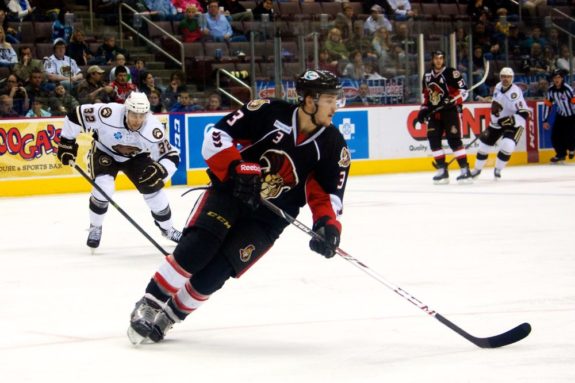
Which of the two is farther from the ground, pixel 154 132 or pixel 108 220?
pixel 154 132

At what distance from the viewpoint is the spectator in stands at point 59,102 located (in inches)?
502

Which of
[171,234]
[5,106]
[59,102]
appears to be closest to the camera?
[171,234]

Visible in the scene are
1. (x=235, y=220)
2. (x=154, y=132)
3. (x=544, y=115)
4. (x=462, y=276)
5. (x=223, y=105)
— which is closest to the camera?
(x=235, y=220)

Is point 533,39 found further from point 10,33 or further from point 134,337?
point 134,337

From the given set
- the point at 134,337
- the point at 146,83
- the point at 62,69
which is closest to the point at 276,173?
the point at 134,337

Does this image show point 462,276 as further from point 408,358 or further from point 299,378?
point 299,378

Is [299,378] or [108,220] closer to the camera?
[299,378]

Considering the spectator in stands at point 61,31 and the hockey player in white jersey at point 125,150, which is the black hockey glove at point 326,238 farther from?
the spectator in stands at point 61,31

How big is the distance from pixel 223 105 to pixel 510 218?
233 inches

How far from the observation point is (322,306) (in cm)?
539

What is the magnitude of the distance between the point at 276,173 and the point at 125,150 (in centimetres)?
336

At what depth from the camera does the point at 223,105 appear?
14.4m

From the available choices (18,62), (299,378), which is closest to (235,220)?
(299,378)

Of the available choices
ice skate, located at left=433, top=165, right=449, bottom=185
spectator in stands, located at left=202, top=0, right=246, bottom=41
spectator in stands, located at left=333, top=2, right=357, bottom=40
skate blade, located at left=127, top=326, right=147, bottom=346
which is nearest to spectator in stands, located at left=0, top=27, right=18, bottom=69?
spectator in stands, located at left=202, top=0, right=246, bottom=41
